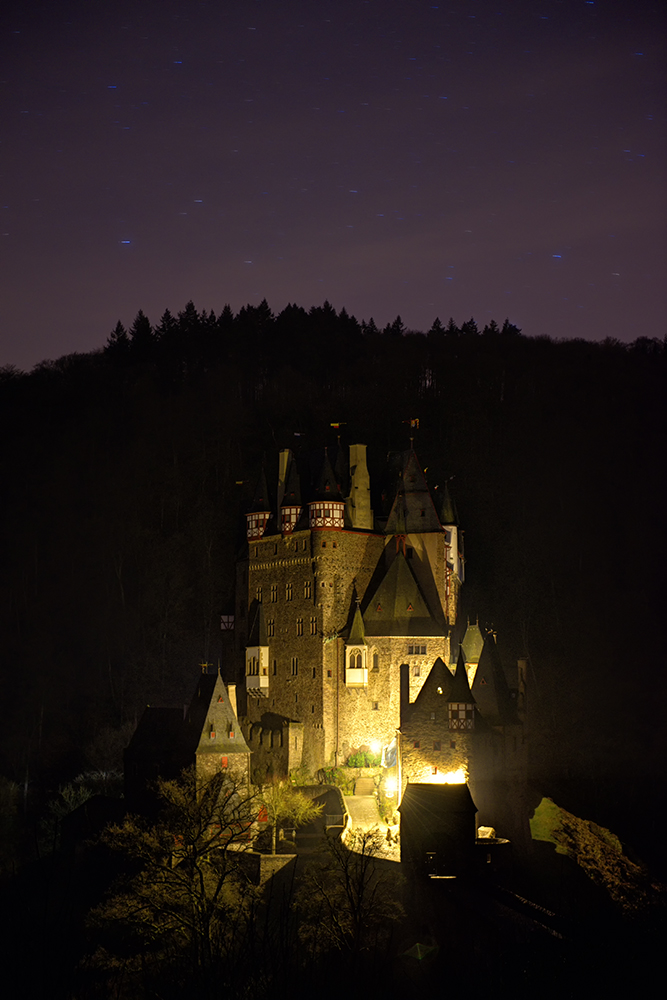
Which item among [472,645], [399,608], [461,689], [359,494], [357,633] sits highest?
[359,494]

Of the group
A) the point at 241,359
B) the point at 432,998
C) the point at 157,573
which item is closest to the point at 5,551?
the point at 157,573

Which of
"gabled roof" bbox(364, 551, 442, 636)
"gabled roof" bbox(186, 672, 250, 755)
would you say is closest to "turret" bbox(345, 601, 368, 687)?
"gabled roof" bbox(364, 551, 442, 636)

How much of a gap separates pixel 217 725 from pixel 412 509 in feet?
53.6

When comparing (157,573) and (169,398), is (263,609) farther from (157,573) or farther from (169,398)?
(169,398)

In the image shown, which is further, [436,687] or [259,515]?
[259,515]

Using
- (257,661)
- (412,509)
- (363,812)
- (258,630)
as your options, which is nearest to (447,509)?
(412,509)

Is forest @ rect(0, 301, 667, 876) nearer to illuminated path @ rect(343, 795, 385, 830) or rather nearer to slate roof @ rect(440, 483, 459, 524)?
slate roof @ rect(440, 483, 459, 524)

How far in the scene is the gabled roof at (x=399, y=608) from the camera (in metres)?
54.4

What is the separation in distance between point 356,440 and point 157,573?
1530 cm

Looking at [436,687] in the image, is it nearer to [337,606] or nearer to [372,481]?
[337,606]

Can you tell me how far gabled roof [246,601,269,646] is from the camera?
2209 inches

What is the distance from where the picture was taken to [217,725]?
156 feet

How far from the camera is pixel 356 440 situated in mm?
→ 72750

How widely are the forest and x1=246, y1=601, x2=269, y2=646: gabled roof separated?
6.38 metres
